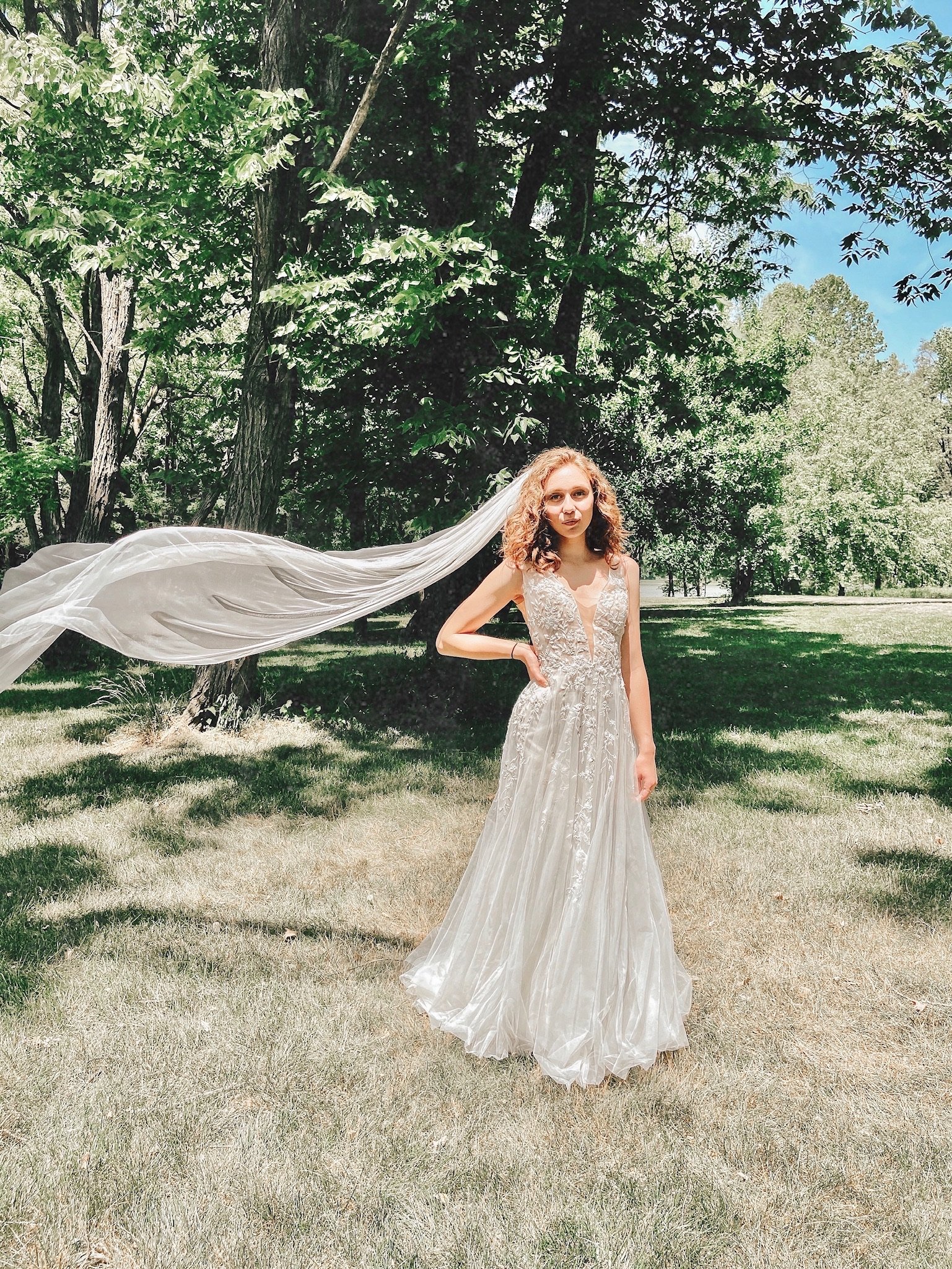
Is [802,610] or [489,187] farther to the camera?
[802,610]

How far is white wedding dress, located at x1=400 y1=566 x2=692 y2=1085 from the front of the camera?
3883mm

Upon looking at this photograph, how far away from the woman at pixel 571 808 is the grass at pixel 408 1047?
1.02 feet

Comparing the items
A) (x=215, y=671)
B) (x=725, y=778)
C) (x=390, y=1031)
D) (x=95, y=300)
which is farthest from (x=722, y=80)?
(x=95, y=300)

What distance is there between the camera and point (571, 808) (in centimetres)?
402

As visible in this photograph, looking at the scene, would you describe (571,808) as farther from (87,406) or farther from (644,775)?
(87,406)

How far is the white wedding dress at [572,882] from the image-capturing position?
3.88 meters

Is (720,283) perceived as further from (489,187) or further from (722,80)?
(489,187)

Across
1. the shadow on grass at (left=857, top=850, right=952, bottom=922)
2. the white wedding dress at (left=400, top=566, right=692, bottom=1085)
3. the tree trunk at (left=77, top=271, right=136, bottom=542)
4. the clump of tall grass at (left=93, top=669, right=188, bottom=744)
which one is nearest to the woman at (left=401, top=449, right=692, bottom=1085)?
the white wedding dress at (left=400, top=566, right=692, bottom=1085)

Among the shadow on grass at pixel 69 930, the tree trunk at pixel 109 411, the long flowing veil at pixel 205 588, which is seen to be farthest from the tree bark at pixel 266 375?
the tree trunk at pixel 109 411

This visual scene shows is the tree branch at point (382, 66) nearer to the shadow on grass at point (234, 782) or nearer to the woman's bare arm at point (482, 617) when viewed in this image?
the shadow on grass at point (234, 782)

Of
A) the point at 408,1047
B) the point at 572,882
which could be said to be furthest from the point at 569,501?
the point at 408,1047

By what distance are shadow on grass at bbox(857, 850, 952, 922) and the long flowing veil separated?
12.1 ft

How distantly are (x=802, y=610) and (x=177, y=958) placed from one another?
3137cm

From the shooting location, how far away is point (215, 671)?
1061 cm
